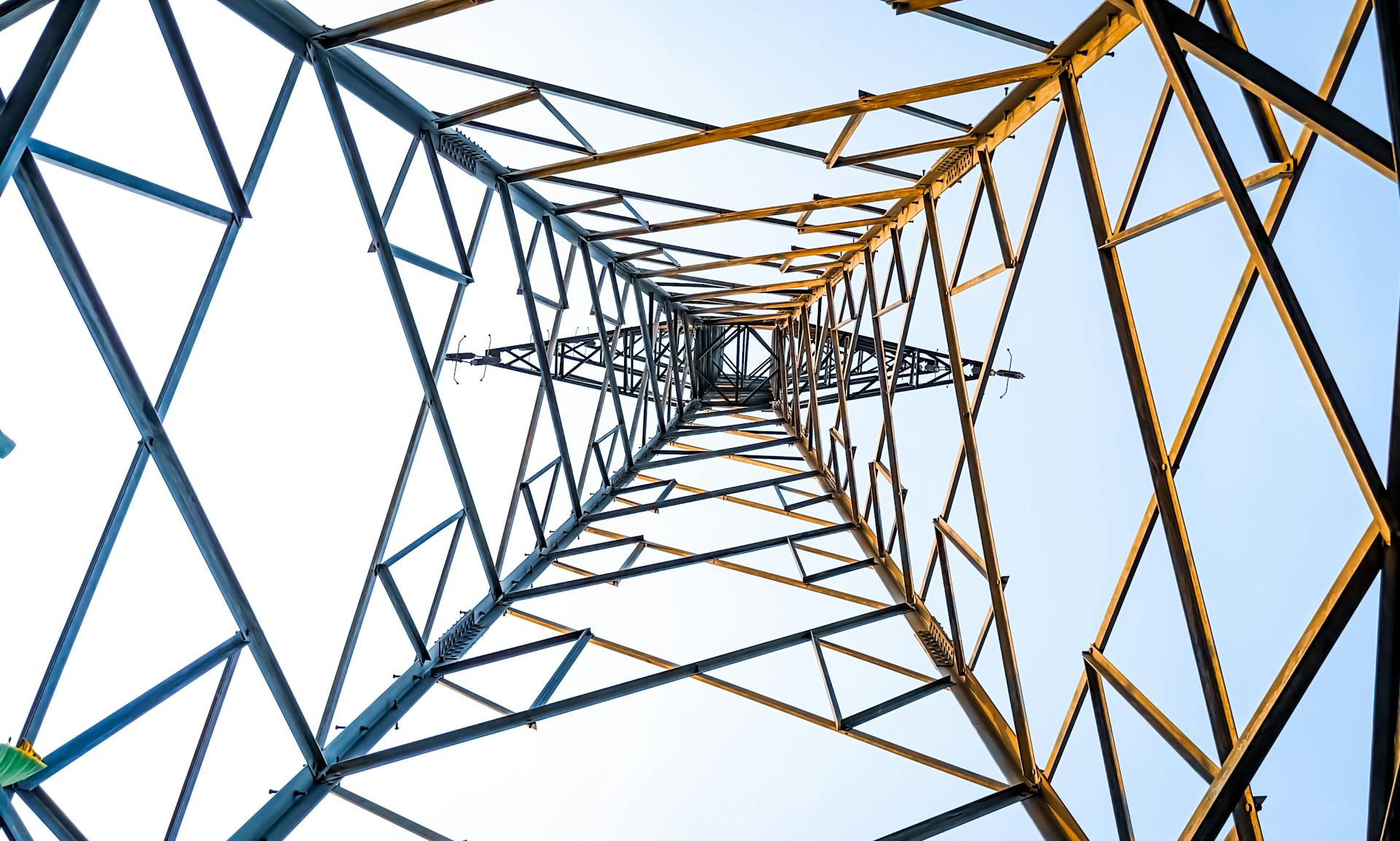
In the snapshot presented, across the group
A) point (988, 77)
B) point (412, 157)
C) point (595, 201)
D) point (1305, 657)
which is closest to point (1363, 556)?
point (1305, 657)

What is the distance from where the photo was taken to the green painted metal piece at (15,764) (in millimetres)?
2844

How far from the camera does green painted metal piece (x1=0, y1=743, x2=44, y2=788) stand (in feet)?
9.33

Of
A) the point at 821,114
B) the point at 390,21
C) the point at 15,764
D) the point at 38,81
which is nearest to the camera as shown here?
the point at 38,81

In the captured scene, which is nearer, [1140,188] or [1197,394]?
[1197,394]

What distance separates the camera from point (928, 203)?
640 centimetres

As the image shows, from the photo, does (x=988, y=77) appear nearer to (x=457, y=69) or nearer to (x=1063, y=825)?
(x=457, y=69)

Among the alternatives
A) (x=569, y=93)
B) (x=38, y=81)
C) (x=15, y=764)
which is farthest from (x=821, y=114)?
(x=15, y=764)

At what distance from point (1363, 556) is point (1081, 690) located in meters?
2.03

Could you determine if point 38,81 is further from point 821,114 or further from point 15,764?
point 821,114

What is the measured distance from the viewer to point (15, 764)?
2889mm

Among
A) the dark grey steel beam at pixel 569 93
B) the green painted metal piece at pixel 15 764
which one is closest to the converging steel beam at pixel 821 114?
the dark grey steel beam at pixel 569 93

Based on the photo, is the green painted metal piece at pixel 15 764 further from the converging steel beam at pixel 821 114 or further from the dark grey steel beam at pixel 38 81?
the converging steel beam at pixel 821 114

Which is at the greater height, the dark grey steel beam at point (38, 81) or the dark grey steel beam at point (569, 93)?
the dark grey steel beam at point (569, 93)

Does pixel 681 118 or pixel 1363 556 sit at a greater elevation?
pixel 681 118
